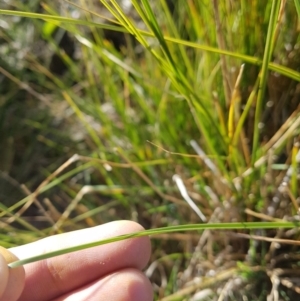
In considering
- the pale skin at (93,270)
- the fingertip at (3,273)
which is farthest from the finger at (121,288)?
the fingertip at (3,273)

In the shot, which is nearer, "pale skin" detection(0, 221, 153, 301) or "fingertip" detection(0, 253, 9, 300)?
"fingertip" detection(0, 253, 9, 300)

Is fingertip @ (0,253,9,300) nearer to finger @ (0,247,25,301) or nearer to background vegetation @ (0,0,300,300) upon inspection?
finger @ (0,247,25,301)

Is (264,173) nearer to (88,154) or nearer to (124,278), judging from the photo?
(124,278)

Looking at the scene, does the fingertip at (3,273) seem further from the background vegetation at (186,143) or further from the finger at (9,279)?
the background vegetation at (186,143)

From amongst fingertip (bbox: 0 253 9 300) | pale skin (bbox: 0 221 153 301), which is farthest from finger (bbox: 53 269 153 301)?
fingertip (bbox: 0 253 9 300)

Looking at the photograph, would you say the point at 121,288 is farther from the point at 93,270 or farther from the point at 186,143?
the point at 186,143

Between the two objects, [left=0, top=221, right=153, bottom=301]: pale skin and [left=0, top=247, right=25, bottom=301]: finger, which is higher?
[left=0, top=247, right=25, bottom=301]: finger

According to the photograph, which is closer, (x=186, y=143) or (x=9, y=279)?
(x=9, y=279)

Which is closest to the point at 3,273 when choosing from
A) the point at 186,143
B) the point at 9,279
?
the point at 9,279
